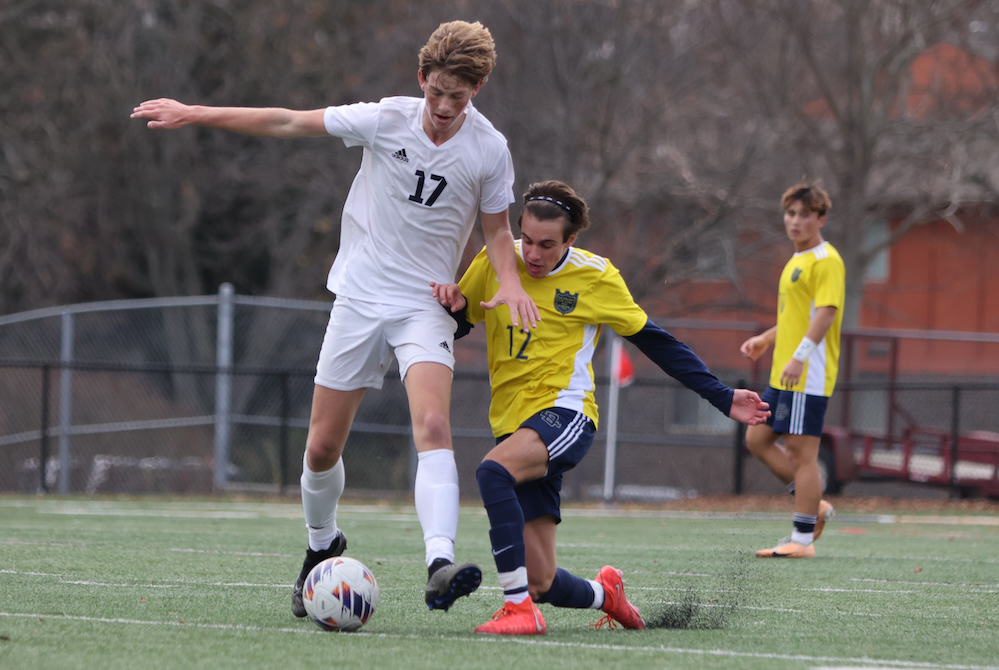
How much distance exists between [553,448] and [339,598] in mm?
915

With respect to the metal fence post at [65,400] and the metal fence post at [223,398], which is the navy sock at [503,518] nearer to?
the metal fence post at [223,398]

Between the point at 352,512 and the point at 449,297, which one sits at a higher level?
the point at 449,297

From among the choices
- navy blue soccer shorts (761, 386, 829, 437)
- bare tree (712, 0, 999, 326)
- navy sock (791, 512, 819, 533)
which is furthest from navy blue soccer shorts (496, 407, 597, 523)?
bare tree (712, 0, 999, 326)

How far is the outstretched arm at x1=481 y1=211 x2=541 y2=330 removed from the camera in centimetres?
403

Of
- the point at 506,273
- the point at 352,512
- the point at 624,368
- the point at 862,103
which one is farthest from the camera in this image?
the point at 862,103

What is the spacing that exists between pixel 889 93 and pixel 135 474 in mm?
12488

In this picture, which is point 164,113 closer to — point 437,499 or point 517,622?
point 437,499

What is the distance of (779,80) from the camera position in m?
17.7

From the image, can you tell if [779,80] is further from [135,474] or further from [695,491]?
[135,474]

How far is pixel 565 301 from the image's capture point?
436cm

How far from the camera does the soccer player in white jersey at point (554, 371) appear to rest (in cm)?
417

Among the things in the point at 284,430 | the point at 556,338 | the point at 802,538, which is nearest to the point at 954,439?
the point at 802,538

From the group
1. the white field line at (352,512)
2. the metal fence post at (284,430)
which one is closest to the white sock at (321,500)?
the white field line at (352,512)

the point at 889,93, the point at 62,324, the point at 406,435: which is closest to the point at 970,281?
the point at 889,93
